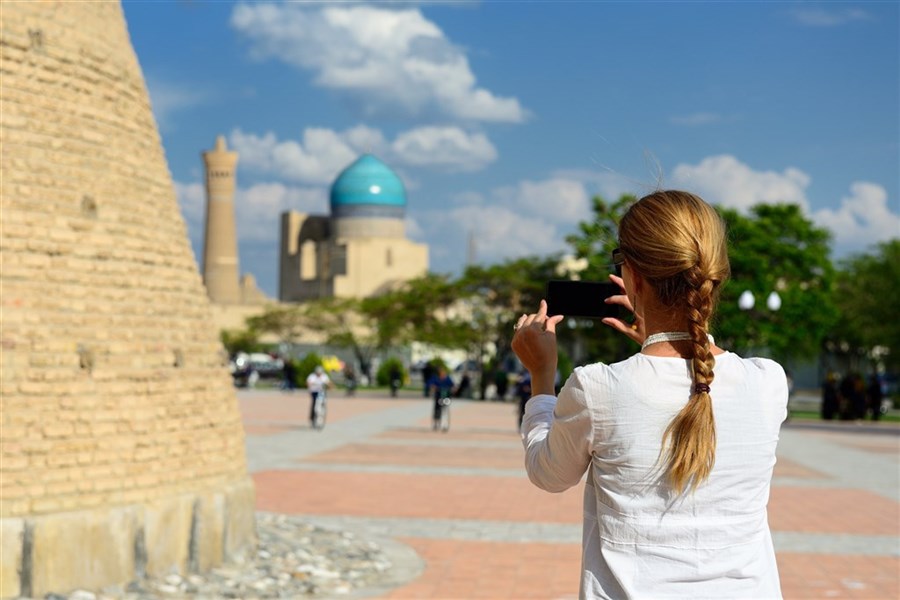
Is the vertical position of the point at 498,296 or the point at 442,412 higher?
the point at 498,296

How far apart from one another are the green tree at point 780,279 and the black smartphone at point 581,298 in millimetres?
31317

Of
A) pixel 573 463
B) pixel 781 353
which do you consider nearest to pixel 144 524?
pixel 573 463

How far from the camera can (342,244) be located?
243ft

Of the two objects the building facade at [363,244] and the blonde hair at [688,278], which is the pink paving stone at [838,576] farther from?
the building facade at [363,244]

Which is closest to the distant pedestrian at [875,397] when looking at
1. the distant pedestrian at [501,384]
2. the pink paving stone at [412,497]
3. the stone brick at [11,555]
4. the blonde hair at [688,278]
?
the distant pedestrian at [501,384]

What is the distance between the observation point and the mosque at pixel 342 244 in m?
73.6

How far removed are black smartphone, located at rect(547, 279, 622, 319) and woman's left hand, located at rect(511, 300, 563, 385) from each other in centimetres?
3

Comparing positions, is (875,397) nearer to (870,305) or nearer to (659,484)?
(870,305)

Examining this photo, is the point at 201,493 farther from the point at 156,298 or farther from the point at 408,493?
Result: the point at 408,493

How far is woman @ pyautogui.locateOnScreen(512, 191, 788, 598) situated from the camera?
91.7 inches

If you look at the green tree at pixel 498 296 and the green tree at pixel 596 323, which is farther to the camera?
the green tree at pixel 498 296

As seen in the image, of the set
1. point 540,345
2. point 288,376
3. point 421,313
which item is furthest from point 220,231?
point 540,345

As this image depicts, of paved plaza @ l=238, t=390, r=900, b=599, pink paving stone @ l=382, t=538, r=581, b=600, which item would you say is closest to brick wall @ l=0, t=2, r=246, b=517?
pink paving stone @ l=382, t=538, r=581, b=600

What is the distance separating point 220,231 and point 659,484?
7606cm
